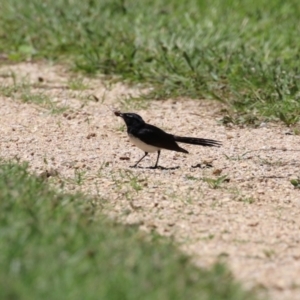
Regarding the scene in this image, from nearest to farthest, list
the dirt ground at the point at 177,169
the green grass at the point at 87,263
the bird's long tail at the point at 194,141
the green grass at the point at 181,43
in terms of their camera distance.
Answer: the green grass at the point at 87,263 → the dirt ground at the point at 177,169 → the bird's long tail at the point at 194,141 → the green grass at the point at 181,43

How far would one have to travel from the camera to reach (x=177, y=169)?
724cm

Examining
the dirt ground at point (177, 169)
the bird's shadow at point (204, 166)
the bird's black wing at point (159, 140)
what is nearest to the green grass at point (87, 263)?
the dirt ground at point (177, 169)

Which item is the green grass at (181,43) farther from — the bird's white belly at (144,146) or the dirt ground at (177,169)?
the bird's white belly at (144,146)

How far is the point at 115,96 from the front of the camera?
9508 mm

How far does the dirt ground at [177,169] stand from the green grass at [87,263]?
0.86 feet

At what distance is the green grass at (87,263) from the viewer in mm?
4191

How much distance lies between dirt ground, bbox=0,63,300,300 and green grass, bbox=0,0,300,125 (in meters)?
0.29

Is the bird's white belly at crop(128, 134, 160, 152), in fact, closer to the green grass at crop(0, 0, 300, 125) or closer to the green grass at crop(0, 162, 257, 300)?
the green grass at crop(0, 0, 300, 125)

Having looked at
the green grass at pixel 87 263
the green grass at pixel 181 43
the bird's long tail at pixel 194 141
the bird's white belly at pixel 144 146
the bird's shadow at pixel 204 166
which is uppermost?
the green grass at pixel 87 263

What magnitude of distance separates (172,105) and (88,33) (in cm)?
213

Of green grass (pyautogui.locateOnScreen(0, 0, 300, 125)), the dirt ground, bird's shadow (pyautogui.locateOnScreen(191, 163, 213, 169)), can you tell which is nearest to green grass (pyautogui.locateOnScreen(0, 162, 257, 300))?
the dirt ground

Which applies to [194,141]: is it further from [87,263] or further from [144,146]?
[87,263]

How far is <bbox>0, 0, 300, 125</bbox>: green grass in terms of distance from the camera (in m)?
9.25

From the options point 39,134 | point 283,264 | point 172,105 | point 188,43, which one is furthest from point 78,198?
point 188,43
